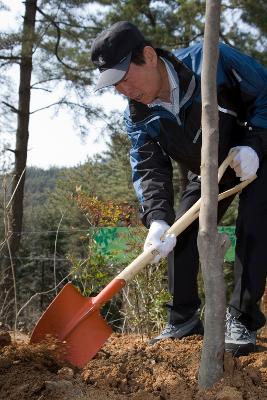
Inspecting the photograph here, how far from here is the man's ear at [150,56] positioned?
7.86 ft

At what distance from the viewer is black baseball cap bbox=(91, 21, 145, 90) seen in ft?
7.61

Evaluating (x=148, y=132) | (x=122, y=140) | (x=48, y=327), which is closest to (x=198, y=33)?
(x=122, y=140)

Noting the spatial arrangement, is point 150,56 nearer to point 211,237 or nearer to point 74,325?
point 211,237

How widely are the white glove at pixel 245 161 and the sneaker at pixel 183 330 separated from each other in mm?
936

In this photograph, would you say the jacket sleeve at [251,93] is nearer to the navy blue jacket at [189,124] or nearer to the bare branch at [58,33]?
the navy blue jacket at [189,124]

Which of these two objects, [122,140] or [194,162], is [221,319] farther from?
[122,140]

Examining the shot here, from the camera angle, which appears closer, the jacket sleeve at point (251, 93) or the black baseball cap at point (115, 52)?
the black baseball cap at point (115, 52)

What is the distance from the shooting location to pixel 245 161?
7.82 feet

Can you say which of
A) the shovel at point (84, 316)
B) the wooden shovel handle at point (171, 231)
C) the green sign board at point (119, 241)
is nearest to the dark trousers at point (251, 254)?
the shovel at point (84, 316)

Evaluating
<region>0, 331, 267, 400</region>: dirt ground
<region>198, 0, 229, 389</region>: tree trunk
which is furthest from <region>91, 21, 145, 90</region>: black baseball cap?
<region>0, 331, 267, 400</region>: dirt ground

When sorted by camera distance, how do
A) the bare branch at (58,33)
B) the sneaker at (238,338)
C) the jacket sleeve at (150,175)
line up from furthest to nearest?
the bare branch at (58,33), the jacket sleeve at (150,175), the sneaker at (238,338)

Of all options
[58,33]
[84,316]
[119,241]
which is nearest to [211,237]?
[84,316]

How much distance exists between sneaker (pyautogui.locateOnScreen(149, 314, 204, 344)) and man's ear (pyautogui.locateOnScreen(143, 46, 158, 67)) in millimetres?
1401

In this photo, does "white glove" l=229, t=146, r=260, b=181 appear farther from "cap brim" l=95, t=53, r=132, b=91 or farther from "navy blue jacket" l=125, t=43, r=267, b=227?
"cap brim" l=95, t=53, r=132, b=91
